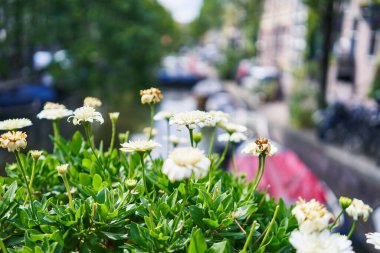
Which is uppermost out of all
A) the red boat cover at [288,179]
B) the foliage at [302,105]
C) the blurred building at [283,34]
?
the blurred building at [283,34]

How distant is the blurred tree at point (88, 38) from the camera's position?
12508mm

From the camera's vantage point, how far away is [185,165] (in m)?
1.19

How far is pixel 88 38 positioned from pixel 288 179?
10.1 meters

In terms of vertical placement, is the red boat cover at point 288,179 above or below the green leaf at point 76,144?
below

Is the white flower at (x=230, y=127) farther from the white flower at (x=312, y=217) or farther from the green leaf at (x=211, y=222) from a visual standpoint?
the white flower at (x=312, y=217)

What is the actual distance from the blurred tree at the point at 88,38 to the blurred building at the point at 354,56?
7698 mm

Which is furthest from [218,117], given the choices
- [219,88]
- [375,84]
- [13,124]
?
[219,88]

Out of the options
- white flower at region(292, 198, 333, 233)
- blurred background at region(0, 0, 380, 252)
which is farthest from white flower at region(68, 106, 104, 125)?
blurred background at region(0, 0, 380, 252)

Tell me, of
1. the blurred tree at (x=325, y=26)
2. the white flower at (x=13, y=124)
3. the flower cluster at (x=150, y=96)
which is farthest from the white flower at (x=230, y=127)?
the blurred tree at (x=325, y=26)

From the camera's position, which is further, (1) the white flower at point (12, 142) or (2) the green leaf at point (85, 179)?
(2) the green leaf at point (85, 179)

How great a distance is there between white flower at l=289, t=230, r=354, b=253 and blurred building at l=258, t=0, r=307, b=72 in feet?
61.5

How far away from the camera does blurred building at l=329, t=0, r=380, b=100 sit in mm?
14406

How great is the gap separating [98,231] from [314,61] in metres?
18.3

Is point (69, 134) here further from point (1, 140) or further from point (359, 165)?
point (1, 140)
